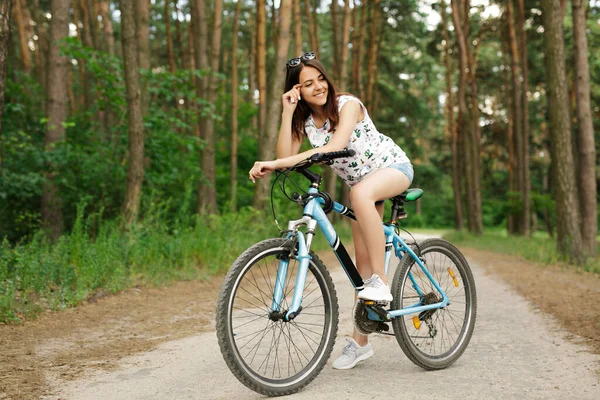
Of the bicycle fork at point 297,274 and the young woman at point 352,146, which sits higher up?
the young woman at point 352,146

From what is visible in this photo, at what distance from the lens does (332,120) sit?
161 inches

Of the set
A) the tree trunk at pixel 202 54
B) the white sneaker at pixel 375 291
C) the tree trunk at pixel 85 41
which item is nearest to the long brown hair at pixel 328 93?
the white sneaker at pixel 375 291

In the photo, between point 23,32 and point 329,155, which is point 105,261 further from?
point 23,32

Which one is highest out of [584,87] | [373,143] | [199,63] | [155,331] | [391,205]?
[199,63]

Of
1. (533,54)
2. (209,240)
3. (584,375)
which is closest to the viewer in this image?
(584,375)

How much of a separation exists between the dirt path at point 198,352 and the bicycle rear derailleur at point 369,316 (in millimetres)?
304

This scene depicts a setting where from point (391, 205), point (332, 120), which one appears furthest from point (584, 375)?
point (332, 120)

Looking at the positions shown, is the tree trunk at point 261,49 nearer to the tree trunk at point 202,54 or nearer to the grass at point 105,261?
the tree trunk at point 202,54

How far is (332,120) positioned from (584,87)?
37.6ft

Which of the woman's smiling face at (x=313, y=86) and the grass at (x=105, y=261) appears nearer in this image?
the woman's smiling face at (x=313, y=86)

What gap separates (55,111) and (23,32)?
12.7m

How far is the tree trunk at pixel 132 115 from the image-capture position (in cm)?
1036

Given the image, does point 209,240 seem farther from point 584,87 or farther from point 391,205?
point 584,87

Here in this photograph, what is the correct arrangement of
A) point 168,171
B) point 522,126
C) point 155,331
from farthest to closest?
point 522,126 < point 168,171 < point 155,331
